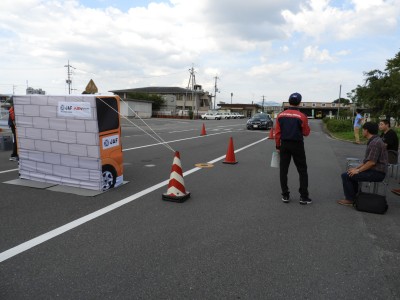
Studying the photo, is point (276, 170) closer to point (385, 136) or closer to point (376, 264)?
point (385, 136)

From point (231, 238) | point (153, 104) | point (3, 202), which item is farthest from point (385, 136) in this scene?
point (153, 104)

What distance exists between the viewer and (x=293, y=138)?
5.36 m

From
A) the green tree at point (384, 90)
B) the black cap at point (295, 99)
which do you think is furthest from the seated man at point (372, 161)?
the green tree at point (384, 90)

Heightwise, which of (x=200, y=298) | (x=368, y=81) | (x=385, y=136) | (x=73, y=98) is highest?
(x=368, y=81)

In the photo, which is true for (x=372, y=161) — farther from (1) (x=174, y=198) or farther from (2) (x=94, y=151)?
(2) (x=94, y=151)

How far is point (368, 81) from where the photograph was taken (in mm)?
27625

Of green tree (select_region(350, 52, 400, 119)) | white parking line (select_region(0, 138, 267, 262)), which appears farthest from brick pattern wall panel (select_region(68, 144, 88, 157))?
green tree (select_region(350, 52, 400, 119))

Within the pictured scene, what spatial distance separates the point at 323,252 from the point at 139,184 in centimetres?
409

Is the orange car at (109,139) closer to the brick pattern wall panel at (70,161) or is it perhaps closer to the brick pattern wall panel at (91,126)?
the brick pattern wall panel at (91,126)

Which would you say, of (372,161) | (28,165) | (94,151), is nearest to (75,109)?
(94,151)

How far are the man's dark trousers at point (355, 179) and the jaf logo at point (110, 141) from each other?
170 inches

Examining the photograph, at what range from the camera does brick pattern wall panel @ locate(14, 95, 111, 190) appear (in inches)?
228

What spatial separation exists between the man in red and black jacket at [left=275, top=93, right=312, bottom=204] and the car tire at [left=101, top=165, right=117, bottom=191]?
3.23m

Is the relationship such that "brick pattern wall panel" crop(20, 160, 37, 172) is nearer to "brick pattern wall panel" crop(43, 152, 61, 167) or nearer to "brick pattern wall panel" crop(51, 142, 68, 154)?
"brick pattern wall panel" crop(43, 152, 61, 167)
